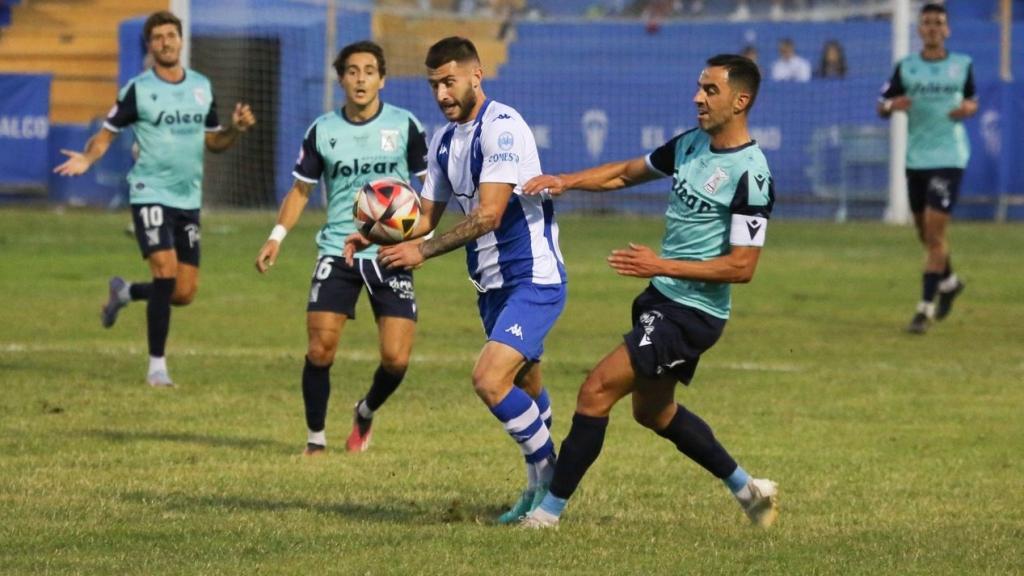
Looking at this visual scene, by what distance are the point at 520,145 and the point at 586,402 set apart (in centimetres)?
116

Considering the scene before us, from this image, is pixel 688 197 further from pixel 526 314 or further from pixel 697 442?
pixel 697 442

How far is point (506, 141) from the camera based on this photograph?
26.3 ft

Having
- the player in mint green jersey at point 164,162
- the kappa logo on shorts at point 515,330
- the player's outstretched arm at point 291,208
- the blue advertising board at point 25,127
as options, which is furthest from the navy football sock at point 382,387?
the blue advertising board at point 25,127

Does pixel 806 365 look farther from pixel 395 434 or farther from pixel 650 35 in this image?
pixel 650 35

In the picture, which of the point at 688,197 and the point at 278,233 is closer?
the point at 688,197

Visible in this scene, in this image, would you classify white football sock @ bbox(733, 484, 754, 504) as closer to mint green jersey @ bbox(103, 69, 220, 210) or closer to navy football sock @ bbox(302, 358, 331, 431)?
navy football sock @ bbox(302, 358, 331, 431)

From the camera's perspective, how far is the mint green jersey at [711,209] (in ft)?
25.1

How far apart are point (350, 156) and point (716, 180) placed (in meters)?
3.33

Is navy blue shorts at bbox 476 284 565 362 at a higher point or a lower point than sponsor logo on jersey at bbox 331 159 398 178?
lower

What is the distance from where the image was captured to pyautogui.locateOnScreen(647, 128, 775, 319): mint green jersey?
7664 millimetres

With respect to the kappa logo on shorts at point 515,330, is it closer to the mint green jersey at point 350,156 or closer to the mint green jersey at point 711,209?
the mint green jersey at point 711,209

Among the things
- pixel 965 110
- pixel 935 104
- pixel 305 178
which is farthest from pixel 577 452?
pixel 935 104

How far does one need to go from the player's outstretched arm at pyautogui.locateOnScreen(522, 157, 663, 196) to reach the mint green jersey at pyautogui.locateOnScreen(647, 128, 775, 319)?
15cm

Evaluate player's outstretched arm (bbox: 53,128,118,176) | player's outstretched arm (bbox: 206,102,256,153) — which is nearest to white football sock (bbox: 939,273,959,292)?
player's outstretched arm (bbox: 206,102,256,153)
